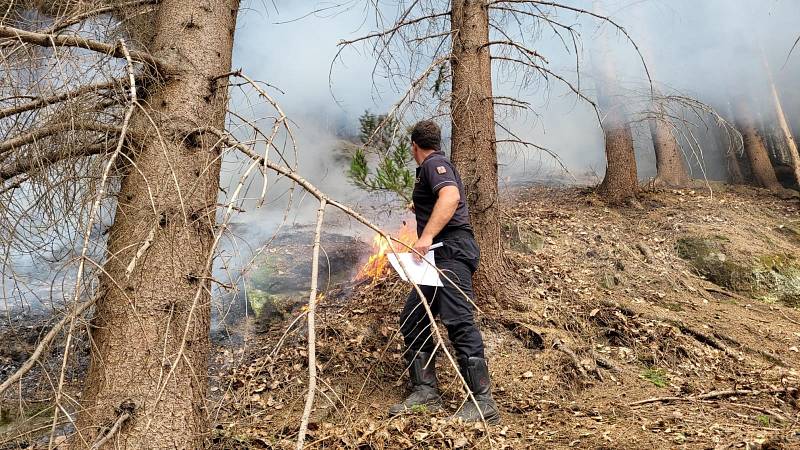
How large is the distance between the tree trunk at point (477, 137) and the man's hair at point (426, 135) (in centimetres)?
105

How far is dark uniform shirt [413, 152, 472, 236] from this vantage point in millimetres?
3936

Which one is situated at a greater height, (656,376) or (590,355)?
(590,355)

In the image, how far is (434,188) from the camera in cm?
390

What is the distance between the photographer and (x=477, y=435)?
12.0 ft

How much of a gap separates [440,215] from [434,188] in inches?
8.5

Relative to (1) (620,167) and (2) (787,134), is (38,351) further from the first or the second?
(2) (787,134)

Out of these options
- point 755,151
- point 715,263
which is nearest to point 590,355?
point 715,263

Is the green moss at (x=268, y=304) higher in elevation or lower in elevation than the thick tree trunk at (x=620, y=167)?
lower

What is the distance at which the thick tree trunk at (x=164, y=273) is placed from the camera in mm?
2492

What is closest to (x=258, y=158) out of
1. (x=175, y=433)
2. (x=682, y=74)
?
(x=175, y=433)

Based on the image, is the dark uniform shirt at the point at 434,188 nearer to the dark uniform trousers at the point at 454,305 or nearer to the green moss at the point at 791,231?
the dark uniform trousers at the point at 454,305

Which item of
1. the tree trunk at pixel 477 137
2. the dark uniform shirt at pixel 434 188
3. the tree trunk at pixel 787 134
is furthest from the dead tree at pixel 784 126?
the dark uniform shirt at pixel 434 188

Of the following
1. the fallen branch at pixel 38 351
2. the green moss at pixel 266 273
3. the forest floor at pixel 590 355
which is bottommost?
the forest floor at pixel 590 355

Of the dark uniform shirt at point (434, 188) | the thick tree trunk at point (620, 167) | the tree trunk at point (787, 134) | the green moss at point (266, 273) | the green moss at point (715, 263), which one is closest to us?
the dark uniform shirt at point (434, 188)
